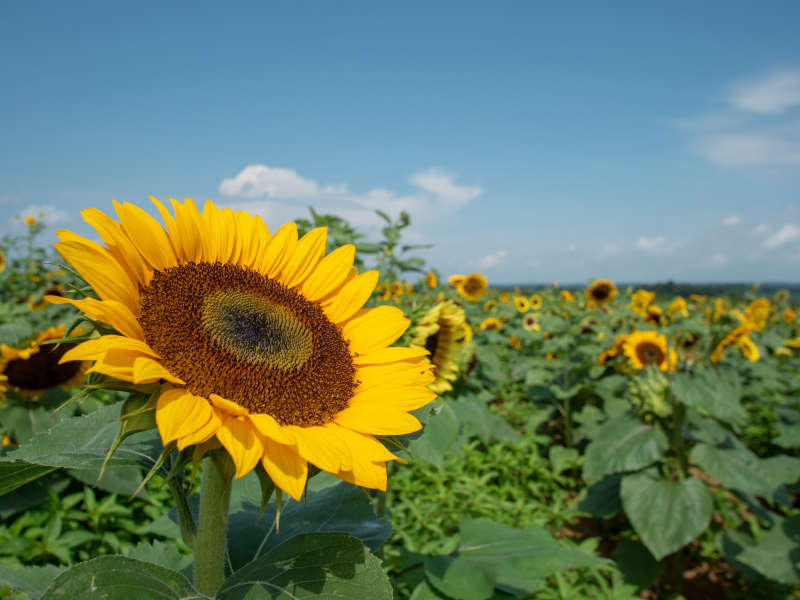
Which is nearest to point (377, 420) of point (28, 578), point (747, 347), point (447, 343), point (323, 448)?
point (323, 448)

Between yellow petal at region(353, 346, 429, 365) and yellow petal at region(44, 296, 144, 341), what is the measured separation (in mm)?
408

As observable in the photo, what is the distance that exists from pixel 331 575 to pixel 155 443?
15.3 inches

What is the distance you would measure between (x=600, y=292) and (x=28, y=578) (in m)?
7.97

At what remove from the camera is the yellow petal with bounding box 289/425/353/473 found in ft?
2.34

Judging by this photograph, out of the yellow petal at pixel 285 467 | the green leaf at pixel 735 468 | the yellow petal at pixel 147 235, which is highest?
the yellow petal at pixel 147 235

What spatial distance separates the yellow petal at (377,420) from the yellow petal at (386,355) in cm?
13

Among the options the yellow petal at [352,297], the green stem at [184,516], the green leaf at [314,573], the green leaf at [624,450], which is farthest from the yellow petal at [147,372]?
the green leaf at [624,450]

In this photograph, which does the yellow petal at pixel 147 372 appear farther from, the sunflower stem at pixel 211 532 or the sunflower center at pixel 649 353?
the sunflower center at pixel 649 353

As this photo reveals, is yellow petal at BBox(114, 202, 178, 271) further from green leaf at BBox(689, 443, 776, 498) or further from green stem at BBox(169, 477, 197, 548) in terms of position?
green leaf at BBox(689, 443, 776, 498)

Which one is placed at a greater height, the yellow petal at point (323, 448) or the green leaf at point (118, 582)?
the yellow petal at point (323, 448)

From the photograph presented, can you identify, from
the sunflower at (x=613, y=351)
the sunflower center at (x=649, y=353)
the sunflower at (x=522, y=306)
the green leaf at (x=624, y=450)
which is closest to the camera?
the green leaf at (x=624, y=450)

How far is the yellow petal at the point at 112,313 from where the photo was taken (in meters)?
0.68

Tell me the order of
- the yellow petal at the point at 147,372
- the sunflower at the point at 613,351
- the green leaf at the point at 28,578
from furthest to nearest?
the sunflower at the point at 613,351 → the green leaf at the point at 28,578 → the yellow petal at the point at 147,372

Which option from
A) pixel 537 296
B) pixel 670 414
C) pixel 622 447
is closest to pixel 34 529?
pixel 622 447
